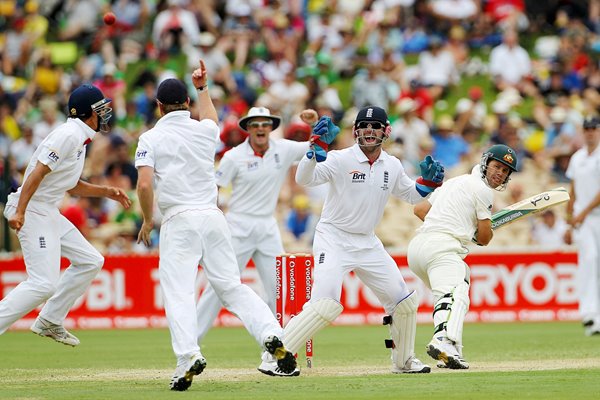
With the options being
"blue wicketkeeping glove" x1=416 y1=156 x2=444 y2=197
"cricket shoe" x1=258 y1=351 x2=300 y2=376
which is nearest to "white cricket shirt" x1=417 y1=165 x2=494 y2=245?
"blue wicketkeeping glove" x1=416 y1=156 x2=444 y2=197

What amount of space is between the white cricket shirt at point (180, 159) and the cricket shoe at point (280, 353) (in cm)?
119

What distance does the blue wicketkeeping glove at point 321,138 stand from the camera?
10086mm

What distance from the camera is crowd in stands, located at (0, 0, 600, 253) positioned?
2138 centimetres

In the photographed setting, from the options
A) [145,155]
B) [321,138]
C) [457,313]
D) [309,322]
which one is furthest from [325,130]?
[457,313]

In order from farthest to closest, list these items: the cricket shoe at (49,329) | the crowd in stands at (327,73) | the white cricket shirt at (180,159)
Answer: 1. the crowd in stands at (327,73)
2. the cricket shoe at (49,329)
3. the white cricket shirt at (180,159)

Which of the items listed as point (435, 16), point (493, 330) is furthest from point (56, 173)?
point (435, 16)

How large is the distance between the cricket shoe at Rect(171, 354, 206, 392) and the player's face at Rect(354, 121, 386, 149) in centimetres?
234

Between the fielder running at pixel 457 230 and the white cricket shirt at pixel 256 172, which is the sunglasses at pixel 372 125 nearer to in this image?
the fielder running at pixel 457 230

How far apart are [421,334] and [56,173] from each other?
6188mm

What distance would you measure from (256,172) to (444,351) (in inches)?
123

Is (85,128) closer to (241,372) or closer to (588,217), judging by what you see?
(241,372)

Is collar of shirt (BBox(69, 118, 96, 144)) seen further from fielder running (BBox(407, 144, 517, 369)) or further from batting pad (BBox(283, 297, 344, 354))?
fielder running (BBox(407, 144, 517, 369))

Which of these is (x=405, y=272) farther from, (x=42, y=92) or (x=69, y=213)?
(x=42, y=92)

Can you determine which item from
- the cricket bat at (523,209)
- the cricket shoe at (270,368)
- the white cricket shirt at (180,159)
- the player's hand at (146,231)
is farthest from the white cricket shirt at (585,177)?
the player's hand at (146,231)
